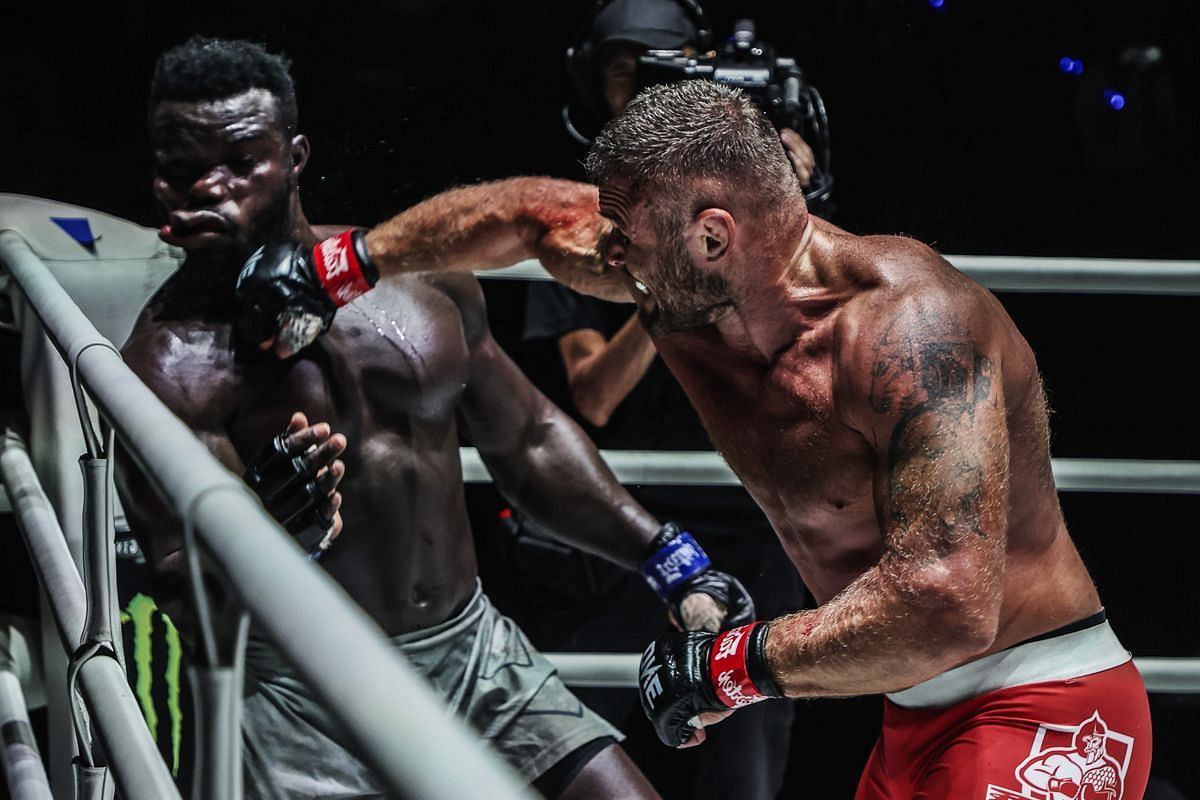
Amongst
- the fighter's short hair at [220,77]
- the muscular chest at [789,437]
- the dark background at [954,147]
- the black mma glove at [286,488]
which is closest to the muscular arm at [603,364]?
the dark background at [954,147]

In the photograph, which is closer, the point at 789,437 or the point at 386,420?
the point at 789,437

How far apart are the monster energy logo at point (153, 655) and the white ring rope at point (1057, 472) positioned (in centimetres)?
54

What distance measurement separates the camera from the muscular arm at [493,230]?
6.05 feet

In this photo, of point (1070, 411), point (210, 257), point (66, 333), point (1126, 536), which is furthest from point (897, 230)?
point (66, 333)

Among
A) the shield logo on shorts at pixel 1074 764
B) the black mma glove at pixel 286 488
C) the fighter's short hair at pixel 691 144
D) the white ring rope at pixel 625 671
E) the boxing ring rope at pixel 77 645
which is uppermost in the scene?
the fighter's short hair at pixel 691 144

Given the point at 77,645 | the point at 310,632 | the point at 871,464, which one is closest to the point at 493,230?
the point at 871,464

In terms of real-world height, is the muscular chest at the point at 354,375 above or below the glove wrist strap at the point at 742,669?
above

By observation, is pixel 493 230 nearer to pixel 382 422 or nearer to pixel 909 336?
pixel 382 422

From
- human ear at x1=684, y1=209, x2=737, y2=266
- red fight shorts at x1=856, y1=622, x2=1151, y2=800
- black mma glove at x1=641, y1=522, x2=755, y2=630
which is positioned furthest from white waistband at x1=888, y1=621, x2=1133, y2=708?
human ear at x1=684, y1=209, x2=737, y2=266

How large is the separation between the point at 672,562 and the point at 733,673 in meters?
0.65

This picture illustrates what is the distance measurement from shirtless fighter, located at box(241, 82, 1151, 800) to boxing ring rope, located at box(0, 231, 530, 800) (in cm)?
74

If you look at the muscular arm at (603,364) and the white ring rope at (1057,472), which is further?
the muscular arm at (603,364)

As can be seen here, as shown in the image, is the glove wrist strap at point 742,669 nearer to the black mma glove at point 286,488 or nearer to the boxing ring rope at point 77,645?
the black mma glove at point 286,488

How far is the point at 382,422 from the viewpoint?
6.61 feet
